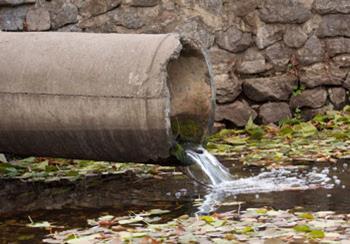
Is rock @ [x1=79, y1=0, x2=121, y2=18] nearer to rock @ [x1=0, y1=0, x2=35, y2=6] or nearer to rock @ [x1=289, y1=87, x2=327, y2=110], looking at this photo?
rock @ [x1=0, y1=0, x2=35, y2=6]

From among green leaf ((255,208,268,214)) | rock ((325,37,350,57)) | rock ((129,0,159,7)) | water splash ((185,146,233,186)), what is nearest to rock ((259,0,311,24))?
rock ((325,37,350,57))

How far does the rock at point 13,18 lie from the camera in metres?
7.11

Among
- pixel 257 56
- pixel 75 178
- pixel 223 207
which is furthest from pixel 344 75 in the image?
pixel 223 207

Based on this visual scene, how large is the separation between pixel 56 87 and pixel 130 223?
1.10m

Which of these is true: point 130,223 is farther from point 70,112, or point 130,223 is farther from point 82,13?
point 82,13

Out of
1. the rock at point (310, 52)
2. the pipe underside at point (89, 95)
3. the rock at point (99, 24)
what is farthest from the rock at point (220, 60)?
the pipe underside at point (89, 95)

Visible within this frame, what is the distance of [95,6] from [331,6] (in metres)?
1.99

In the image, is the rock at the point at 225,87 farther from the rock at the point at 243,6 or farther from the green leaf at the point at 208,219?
the green leaf at the point at 208,219

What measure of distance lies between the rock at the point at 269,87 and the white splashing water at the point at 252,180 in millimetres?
2252

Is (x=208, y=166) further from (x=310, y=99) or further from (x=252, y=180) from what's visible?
(x=310, y=99)

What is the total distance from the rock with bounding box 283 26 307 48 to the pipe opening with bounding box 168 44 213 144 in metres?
2.43

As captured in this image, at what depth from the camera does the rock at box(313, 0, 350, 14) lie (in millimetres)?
7707

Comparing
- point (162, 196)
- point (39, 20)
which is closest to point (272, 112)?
point (39, 20)

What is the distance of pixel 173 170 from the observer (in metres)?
5.79
